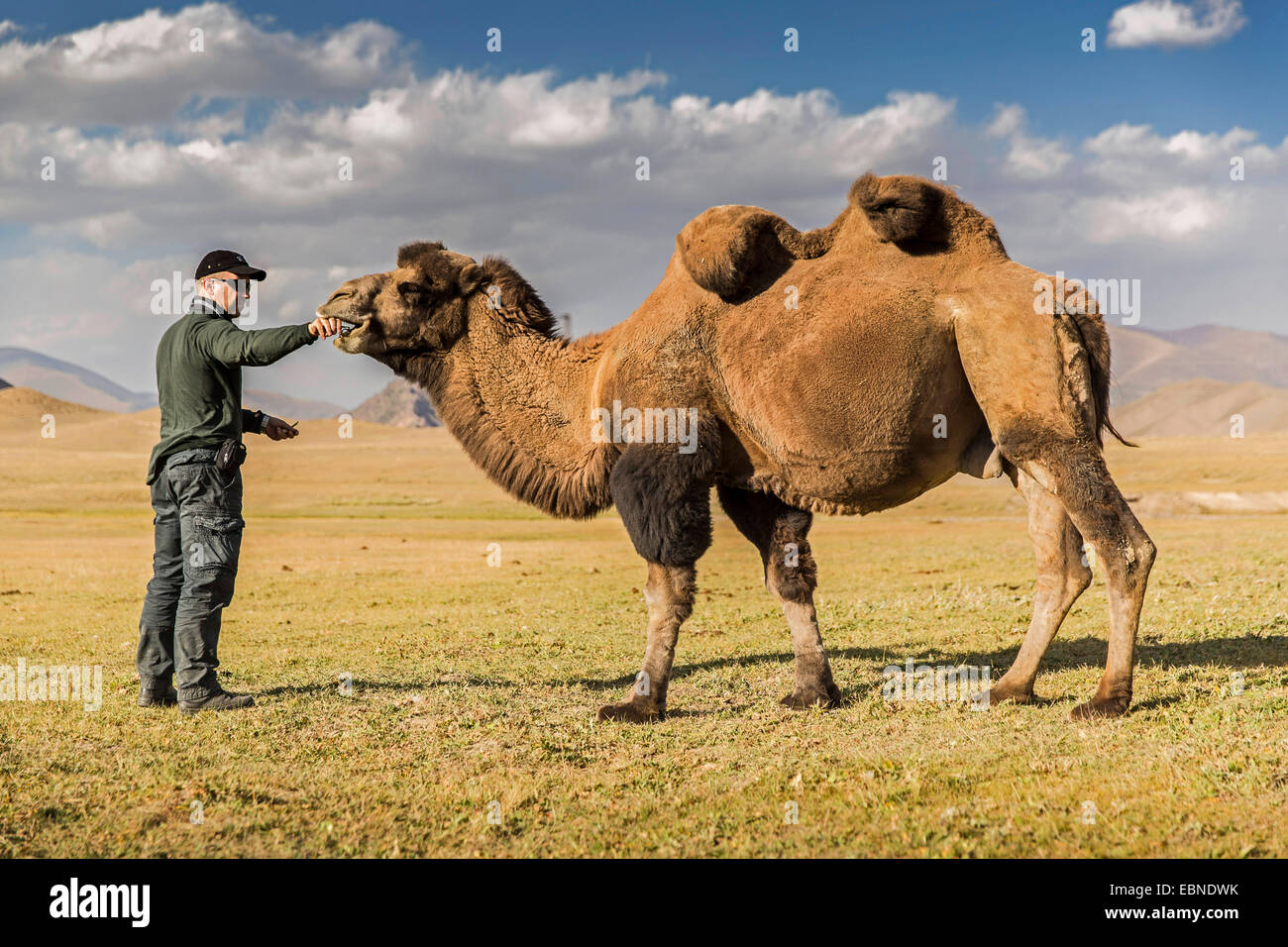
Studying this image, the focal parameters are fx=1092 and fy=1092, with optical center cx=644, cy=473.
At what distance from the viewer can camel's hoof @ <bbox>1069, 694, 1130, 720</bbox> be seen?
754cm

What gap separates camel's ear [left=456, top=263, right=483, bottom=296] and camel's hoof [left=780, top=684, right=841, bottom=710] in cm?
420

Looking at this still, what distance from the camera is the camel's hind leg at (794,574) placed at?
855cm

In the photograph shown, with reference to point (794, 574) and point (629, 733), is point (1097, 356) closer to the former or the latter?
point (794, 574)

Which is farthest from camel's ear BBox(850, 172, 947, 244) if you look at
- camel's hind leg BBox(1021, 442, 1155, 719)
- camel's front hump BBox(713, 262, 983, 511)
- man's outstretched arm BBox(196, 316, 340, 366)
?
man's outstretched arm BBox(196, 316, 340, 366)

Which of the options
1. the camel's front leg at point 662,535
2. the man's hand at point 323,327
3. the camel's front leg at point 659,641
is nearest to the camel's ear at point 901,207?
the camel's front leg at point 662,535

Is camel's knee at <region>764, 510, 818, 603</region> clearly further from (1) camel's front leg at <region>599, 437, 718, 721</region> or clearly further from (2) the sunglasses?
(2) the sunglasses

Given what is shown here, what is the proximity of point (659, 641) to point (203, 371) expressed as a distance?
4.00m

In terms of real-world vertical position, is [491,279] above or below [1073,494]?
above

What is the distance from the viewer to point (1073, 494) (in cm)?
761

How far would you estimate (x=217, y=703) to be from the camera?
324 inches

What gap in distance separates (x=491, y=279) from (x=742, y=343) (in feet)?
7.79

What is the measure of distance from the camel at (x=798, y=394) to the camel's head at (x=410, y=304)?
Result: 16mm
